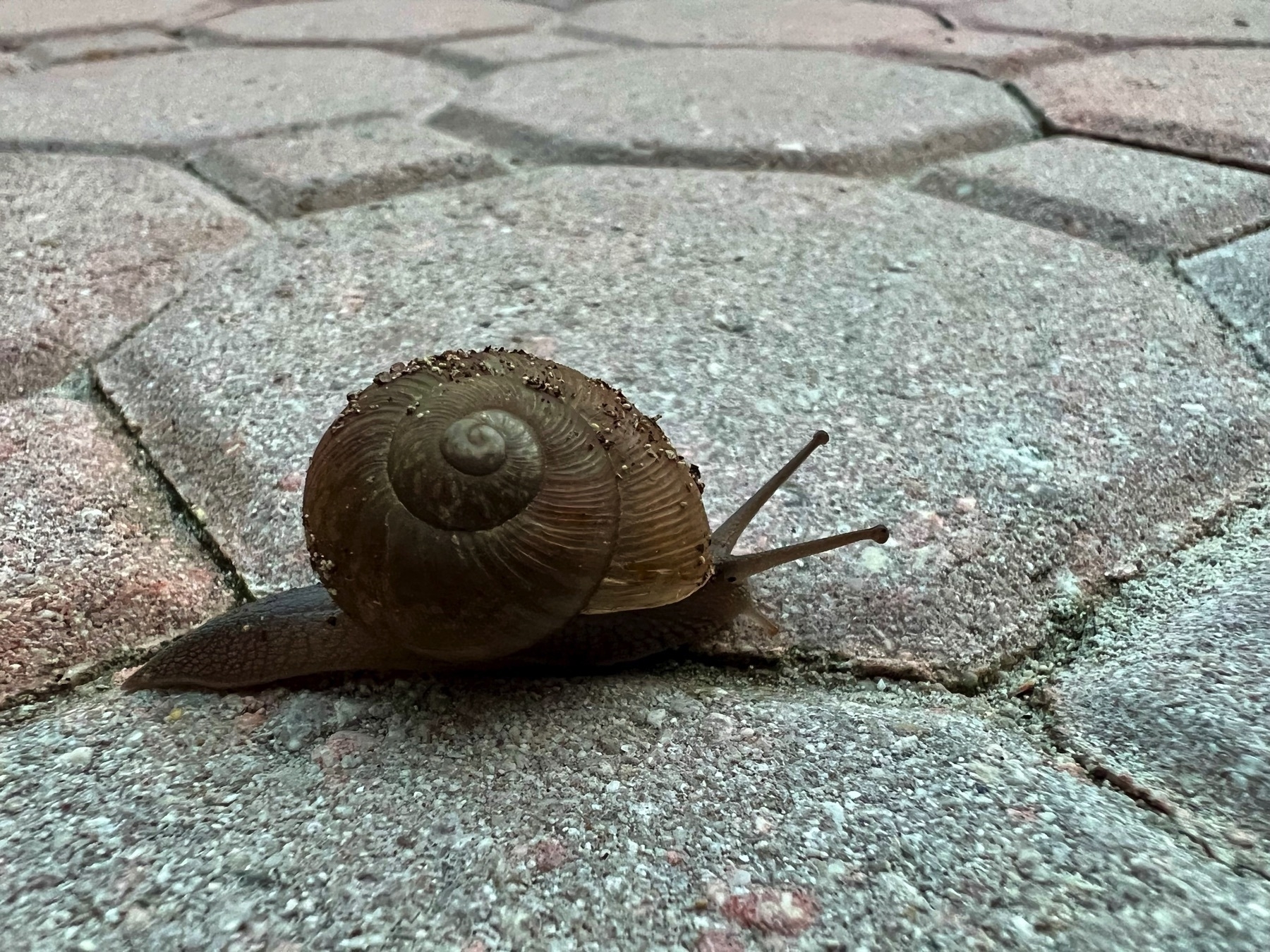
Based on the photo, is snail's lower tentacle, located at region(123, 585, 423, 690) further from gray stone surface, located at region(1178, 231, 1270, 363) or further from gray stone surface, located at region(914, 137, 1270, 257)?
gray stone surface, located at region(914, 137, 1270, 257)

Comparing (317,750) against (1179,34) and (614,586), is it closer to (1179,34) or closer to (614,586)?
(614,586)

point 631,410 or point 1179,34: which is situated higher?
point 1179,34

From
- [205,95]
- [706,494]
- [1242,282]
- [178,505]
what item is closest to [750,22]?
[205,95]

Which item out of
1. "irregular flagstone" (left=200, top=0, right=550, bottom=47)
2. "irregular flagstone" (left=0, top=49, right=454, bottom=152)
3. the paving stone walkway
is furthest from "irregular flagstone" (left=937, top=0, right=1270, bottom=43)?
"irregular flagstone" (left=0, top=49, right=454, bottom=152)

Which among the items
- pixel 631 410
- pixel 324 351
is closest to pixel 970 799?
pixel 631 410

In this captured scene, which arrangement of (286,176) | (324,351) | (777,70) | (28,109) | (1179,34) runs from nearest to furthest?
1. (324,351)
2. (286,176)
3. (28,109)
4. (777,70)
5. (1179,34)

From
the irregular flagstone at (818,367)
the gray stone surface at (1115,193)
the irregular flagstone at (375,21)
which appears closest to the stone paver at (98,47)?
the irregular flagstone at (375,21)

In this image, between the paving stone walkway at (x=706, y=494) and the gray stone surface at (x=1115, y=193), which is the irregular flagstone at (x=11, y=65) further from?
the gray stone surface at (x=1115, y=193)

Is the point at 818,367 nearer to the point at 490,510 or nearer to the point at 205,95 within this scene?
the point at 490,510
